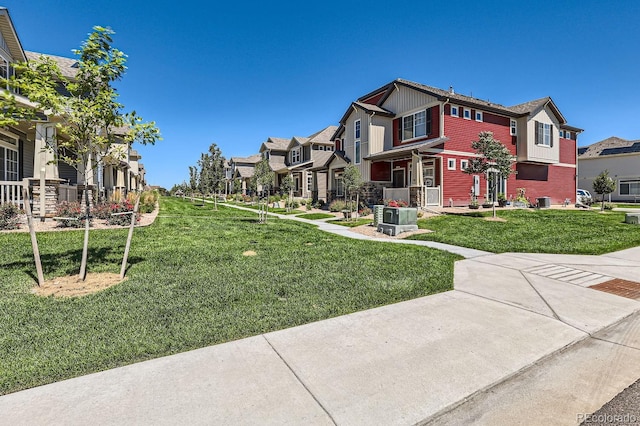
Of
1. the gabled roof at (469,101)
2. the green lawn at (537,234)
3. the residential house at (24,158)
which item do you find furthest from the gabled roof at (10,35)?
the gabled roof at (469,101)

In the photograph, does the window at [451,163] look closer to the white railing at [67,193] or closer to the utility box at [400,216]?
the utility box at [400,216]

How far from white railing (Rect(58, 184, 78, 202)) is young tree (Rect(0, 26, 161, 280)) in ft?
32.6

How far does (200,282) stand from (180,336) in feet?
6.63

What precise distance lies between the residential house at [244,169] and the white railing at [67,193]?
30591mm

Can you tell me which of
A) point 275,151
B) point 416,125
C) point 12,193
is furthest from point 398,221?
point 275,151

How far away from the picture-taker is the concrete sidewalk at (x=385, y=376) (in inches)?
93.5

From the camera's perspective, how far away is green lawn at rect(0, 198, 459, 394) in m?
3.23

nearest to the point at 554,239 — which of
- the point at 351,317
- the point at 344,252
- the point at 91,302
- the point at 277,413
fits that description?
the point at 344,252

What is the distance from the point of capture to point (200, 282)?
5.50 m

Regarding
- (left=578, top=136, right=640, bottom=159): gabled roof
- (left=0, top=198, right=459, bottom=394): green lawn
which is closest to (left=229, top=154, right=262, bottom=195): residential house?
(left=0, top=198, right=459, bottom=394): green lawn

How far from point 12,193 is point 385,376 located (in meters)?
15.4

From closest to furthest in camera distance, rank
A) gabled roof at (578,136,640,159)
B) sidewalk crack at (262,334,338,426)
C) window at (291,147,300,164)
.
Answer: sidewalk crack at (262,334,338,426) → gabled roof at (578,136,640,159) → window at (291,147,300,164)

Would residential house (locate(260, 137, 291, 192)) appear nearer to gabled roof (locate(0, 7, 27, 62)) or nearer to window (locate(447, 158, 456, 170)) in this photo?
window (locate(447, 158, 456, 170))

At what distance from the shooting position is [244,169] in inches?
2040
